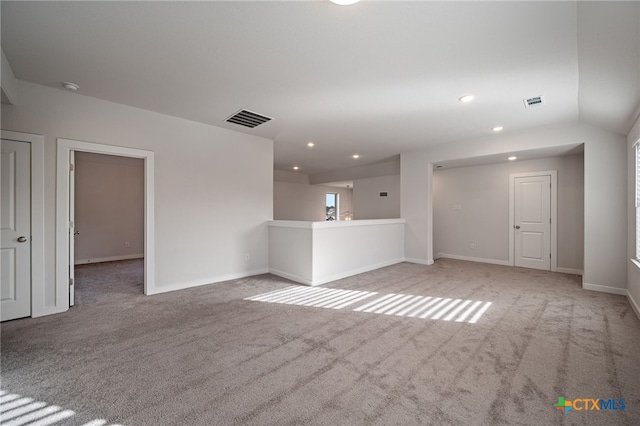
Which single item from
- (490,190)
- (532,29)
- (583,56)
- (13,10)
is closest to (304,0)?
(532,29)

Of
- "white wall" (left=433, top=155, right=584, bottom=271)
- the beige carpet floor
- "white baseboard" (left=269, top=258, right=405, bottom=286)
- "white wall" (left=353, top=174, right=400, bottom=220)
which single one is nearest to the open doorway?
"white baseboard" (left=269, top=258, right=405, bottom=286)

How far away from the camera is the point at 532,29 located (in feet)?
6.97

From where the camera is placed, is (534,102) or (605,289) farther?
(605,289)

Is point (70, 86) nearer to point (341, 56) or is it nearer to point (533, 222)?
point (341, 56)

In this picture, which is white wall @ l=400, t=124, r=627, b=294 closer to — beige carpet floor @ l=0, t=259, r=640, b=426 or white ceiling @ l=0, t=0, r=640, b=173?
white ceiling @ l=0, t=0, r=640, b=173

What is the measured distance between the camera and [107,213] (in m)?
6.99

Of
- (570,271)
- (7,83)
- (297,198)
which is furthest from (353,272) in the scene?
(297,198)

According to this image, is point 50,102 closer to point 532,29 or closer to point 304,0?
point 304,0

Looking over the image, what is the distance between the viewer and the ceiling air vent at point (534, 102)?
3434 millimetres

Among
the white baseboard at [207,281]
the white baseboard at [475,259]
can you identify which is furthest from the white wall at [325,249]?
the white baseboard at [475,259]

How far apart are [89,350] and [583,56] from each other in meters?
5.00

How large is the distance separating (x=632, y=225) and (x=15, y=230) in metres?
7.37

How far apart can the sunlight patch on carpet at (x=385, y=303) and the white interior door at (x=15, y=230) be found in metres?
2.45

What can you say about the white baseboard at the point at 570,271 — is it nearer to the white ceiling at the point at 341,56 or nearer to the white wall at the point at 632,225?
the white wall at the point at 632,225
